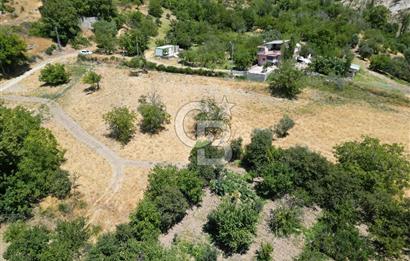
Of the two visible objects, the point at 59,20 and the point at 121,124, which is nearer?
the point at 121,124

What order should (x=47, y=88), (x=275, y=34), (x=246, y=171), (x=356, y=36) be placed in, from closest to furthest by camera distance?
(x=246, y=171)
(x=47, y=88)
(x=275, y=34)
(x=356, y=36)

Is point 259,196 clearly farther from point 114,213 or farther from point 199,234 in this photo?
point 114,213

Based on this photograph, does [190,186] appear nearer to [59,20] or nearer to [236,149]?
[236,149]

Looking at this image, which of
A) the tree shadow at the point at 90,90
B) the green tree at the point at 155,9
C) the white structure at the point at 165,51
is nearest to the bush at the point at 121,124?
the tree shadow at the point at 90,90

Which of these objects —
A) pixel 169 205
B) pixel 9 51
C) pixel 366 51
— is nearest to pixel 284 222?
pixel 169 205

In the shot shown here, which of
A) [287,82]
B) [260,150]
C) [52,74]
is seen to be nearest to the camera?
[260,150]

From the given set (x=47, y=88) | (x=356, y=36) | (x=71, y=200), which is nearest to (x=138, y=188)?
(x=71, y=200)

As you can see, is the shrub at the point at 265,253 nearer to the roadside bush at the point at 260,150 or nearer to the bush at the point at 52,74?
the roadside bush at the point at 260,150

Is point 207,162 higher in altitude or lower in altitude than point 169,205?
lower
